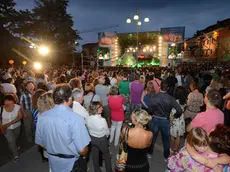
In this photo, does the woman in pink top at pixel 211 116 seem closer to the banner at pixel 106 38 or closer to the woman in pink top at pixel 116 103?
the woman in pink top at pixel 116 103

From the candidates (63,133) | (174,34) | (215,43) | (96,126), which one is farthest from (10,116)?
(215,43)

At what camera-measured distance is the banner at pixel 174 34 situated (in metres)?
20.5

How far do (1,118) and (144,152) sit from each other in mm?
3520

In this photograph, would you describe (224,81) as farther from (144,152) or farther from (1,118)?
(1,118)

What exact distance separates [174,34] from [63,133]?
20936 millimetres

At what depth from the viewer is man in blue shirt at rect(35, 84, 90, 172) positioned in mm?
2398

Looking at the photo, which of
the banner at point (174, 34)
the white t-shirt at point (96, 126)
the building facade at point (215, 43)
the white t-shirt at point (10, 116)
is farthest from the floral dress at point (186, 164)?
the building facade at point (215, 43)

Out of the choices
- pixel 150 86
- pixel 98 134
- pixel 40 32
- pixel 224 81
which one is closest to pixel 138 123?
pixel 98 134

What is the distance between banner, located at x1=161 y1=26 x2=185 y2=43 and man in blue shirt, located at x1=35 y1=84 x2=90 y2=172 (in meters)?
20.6

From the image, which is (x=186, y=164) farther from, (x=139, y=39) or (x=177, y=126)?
(x=139, y=39)

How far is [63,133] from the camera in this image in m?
2.41

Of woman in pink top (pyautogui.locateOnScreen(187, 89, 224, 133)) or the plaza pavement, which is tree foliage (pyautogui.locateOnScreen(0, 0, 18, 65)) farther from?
woman in pink top (pyautogui.locateOnScreen(187, 89, 224, 133))

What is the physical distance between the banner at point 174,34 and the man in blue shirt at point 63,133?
2057cm

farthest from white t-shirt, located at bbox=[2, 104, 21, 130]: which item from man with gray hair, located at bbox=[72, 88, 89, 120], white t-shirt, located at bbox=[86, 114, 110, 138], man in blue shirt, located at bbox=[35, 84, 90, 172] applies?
man in blue shirt, located at bbox=[35, 84, 90, 172]
